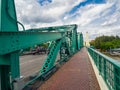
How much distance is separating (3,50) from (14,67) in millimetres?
1433

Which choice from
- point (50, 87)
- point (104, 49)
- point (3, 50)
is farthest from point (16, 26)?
point (104, 49)

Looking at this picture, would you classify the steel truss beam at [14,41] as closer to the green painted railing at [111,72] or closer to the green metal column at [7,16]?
the green metal column at [7,16]

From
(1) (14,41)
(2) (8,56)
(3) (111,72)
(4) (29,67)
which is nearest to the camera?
(1) (14,41)

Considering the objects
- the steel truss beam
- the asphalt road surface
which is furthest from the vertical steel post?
the asphalt road surface

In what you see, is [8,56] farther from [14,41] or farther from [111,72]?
[111,72]

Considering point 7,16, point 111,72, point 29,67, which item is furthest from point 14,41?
point 29,67

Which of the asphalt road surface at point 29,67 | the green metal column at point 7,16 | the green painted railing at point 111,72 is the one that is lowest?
the asphalt road surface at point 29,67

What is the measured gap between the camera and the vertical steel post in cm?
560

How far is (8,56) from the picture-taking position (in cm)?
607

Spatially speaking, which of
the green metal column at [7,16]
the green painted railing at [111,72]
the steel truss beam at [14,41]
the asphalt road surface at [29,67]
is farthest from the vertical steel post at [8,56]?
the asphalt road surface at [29,67]

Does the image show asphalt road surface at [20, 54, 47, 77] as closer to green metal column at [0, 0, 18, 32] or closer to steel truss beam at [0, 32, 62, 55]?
steel truss beam at [0, 32, 62, 55]

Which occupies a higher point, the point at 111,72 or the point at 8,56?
the point at 8,56

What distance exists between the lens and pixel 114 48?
122m

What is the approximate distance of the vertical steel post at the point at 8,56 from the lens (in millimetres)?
5603
